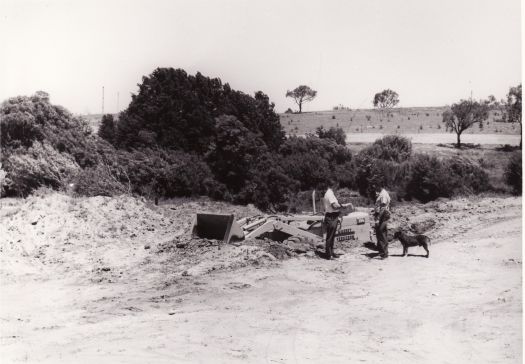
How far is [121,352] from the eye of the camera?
239 inches

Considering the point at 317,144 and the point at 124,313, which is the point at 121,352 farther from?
the point at 317,144

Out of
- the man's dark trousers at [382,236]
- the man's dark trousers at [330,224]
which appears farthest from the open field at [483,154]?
the man's dark trousers at [330,224]

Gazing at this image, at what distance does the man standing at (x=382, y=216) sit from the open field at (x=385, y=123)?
32.0 metres

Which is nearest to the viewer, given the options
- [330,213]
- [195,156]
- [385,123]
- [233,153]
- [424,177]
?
[330,213]

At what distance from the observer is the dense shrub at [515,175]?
2017cm

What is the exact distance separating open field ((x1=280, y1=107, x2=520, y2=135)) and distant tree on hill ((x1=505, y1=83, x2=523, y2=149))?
270 inches

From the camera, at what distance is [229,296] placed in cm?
824

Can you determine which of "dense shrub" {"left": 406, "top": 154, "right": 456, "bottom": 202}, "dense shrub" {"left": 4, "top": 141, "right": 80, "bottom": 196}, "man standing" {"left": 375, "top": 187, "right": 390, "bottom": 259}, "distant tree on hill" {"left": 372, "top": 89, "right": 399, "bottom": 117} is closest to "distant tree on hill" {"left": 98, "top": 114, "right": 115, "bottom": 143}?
"dense shrub" {"left": 4, "top": 141, "right": 80, "bottom": 196}

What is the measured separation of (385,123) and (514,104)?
18793mm

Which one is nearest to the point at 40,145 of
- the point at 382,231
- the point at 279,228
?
the point at 279,228

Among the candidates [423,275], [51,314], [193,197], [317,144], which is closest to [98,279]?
[51,314]

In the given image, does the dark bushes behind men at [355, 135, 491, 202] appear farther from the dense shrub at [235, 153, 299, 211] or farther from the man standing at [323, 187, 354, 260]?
the man standing at [323, 187, 354, 260]

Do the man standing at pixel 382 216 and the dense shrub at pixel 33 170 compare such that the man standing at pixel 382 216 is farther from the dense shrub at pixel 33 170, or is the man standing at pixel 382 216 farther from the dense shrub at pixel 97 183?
the dense shrub at pixel 33 170

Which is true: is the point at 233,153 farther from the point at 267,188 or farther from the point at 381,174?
the point at 381,174
